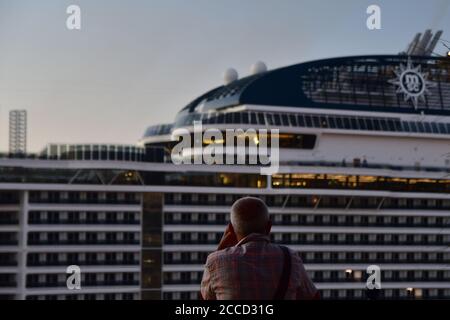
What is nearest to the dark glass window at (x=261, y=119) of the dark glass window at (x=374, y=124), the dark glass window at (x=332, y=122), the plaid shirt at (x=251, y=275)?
the dark glass window at (x=332, y=122)

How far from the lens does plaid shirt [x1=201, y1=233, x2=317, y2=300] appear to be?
5.48 m

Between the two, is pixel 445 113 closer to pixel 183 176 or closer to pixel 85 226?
pixel 183 176

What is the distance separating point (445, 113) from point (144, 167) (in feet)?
45.3

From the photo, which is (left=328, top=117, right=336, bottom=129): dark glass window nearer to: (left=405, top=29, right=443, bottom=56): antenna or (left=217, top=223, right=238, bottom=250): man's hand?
(left=405, top=29, right=443, bottom=56): antenna

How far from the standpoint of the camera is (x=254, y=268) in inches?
217

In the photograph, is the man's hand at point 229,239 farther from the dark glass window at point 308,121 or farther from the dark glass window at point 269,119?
the dark glass window at point 308,121

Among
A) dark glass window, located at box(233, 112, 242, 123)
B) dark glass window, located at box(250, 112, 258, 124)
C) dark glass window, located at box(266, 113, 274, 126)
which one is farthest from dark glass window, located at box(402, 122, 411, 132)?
dark glass window, located at box(233, 112, 242, 123)

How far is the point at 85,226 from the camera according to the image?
38.0 metres

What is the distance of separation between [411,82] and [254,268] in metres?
39.9

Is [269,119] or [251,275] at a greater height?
[269,119]

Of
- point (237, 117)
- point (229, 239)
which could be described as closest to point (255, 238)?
point (229, 239)

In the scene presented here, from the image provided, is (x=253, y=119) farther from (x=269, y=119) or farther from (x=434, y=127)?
(x=434, y=127)

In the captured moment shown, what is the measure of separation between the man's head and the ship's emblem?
129ft
